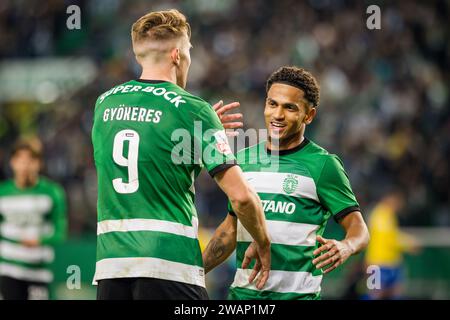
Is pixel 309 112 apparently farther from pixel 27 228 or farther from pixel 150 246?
pixel 27 228

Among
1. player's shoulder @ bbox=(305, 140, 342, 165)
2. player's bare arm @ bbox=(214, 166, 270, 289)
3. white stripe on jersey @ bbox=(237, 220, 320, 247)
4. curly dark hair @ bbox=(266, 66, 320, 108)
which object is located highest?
curly dark hair @ bbox=(266, 66, 320, 108)

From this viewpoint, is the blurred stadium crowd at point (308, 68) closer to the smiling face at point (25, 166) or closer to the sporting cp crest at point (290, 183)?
the smiling face at point (25, 166)

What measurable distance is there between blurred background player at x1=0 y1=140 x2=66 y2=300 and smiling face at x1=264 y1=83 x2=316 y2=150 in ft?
14.5

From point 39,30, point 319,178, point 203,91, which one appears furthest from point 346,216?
point 39,30

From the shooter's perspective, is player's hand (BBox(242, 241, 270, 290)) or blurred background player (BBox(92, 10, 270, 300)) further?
player's hand (BBox(242, 241, 270, 290))

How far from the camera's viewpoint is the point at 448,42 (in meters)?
16.7

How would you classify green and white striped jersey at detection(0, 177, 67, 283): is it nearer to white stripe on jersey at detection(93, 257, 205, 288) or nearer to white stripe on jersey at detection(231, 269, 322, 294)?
white stripe on jersey at detection(231, 269, 322, 294)

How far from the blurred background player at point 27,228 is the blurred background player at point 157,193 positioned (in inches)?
181

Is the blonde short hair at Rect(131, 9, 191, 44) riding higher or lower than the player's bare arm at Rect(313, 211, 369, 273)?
higher

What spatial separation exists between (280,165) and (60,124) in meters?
11.4

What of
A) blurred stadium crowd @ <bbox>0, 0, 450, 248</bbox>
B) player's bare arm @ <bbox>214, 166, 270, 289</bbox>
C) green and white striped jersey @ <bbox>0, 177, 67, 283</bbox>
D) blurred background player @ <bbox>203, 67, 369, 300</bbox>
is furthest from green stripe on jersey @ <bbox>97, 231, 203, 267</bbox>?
blurred stadium crowd @ <bbox>0, 0, 450, 248</bbox>

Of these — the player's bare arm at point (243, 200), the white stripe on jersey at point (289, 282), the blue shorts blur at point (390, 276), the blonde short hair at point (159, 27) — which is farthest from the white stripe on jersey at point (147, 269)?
the blue shorts blur at point (390, 276)

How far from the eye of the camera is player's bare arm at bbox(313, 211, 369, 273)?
16.7 ft

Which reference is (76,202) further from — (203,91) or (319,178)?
(319,178)
